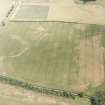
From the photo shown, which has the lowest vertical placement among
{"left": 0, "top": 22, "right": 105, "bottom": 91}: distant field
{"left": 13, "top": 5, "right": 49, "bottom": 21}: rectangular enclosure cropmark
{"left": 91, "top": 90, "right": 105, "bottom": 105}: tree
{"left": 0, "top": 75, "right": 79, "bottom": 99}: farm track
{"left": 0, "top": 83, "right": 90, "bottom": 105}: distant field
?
{"left": 0, "top": 83, "right": 90, "bottom": 105}: distant field

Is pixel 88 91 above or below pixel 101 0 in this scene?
below

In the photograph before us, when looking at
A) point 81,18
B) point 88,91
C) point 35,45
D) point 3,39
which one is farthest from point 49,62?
point 81,18

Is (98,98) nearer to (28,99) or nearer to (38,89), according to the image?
(38,89)

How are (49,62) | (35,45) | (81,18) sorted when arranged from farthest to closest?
(81,18)
(35,45)
(49,62)

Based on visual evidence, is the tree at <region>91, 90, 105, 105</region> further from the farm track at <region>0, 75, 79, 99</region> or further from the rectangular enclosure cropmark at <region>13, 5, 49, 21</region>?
the rectangular enclosure cropmark at <region>13, 5, 49, 21</region>

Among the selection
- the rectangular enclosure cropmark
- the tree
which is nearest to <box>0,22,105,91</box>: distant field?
the tree

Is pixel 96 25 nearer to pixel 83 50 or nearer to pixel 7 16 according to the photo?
pixel 83 50
